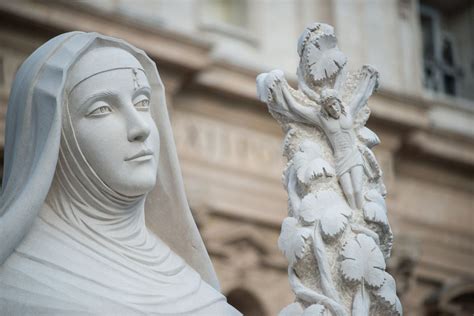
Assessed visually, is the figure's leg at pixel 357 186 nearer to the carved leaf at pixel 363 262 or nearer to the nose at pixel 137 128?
the carved leaf at pixel 363 262

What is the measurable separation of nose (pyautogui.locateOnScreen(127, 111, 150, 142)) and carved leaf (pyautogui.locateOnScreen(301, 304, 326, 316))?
0.68 m

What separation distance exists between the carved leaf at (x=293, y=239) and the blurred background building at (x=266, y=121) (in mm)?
12695

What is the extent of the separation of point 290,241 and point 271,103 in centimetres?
55

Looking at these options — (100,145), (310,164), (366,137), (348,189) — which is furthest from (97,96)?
(366,137)

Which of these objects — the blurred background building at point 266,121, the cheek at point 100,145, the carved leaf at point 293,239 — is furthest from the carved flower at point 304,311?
the blurred background building at point 266,121

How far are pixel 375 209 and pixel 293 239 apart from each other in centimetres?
30

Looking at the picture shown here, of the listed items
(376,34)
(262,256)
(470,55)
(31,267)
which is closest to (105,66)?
(31,267)

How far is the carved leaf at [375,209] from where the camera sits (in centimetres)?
577

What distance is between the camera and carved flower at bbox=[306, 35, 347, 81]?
20.0 ft

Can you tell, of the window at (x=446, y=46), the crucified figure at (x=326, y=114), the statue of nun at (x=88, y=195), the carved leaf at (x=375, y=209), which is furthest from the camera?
the window at (x=446, y=46)

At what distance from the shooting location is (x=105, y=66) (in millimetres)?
5711

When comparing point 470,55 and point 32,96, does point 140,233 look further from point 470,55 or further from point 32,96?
point 470,55

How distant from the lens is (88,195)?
5582 mm

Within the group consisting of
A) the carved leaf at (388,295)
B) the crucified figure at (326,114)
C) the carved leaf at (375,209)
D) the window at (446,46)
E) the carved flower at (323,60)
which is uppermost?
the window at (446,46)
